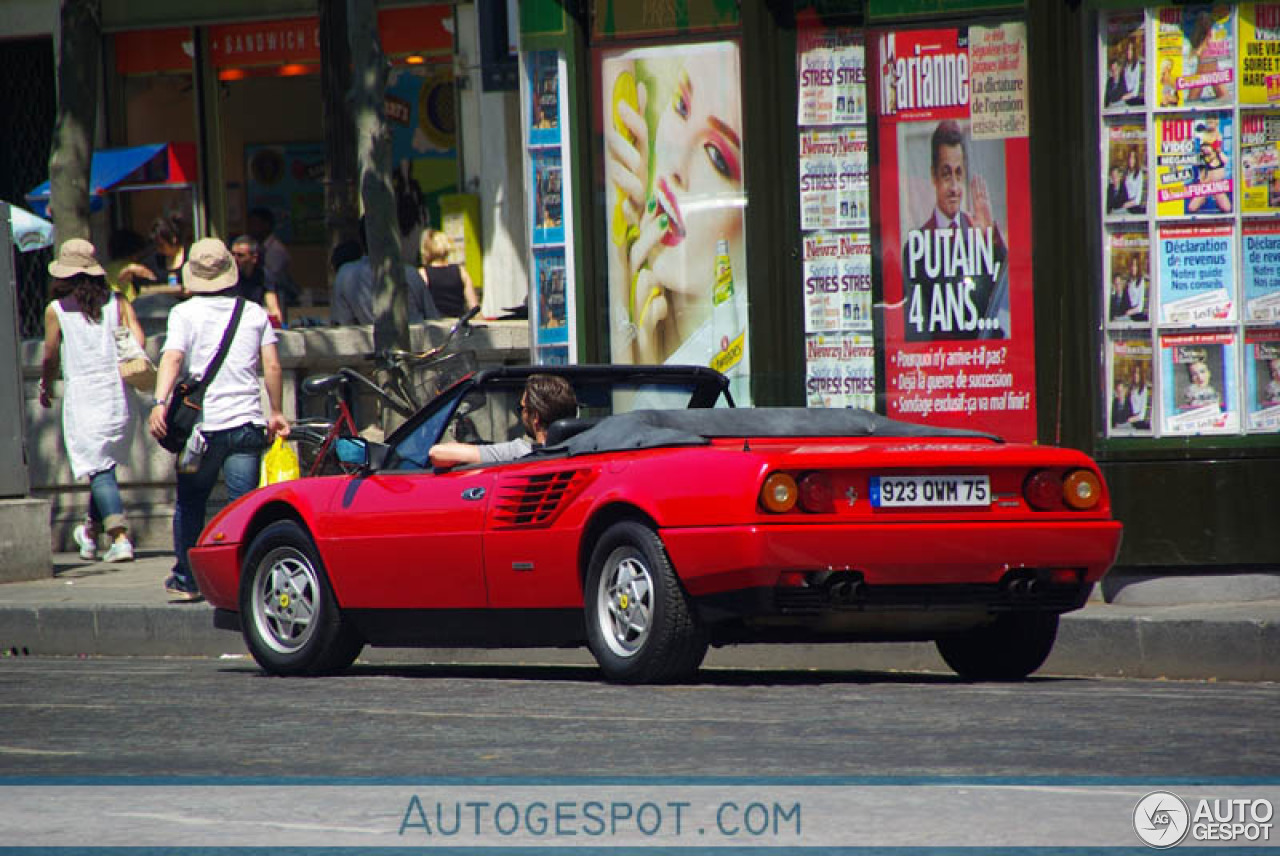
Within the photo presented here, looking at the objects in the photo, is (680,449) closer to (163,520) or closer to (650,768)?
(650,768)

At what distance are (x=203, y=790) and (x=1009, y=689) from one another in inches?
121

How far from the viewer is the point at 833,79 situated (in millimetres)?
11688

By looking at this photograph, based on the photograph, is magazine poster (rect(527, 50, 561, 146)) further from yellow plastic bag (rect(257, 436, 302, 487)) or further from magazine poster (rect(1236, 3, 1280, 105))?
magazine poster (rect(1236, 3, 1280, 105))

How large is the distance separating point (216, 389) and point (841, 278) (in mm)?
3246

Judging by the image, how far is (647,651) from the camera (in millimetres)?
7418

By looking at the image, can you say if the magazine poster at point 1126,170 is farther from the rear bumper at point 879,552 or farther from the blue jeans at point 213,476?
the blue jeans at point 213,476

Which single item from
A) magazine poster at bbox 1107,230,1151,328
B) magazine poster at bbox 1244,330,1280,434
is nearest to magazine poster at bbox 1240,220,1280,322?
magazine poster at bbox 1244,330,1280,434

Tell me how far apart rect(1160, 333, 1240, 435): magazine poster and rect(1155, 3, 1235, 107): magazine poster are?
3.81 feet

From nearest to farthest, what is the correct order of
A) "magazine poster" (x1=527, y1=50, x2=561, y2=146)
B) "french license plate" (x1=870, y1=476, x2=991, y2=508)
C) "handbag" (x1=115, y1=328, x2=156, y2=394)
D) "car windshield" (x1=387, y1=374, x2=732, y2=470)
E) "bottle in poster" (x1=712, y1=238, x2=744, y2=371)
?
"french license plate" (x1=870, y1=476, x2=991, y2=508), "car windshield" (x1=387, y1=374, x2=732, y2=470), "bottle in poster" (x1=712, y1=238, x2=744, y2=371), "handbag" (x1=115, y1=328, x2=156, y2=394), "magazine poster" (x1=527, y1=50, x2=561, y2=146)

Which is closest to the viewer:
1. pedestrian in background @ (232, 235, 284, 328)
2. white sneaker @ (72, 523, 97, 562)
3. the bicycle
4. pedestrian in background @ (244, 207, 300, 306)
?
the bicycle

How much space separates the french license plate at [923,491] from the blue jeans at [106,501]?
21.9 feet

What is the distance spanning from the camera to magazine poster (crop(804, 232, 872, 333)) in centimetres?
1162
